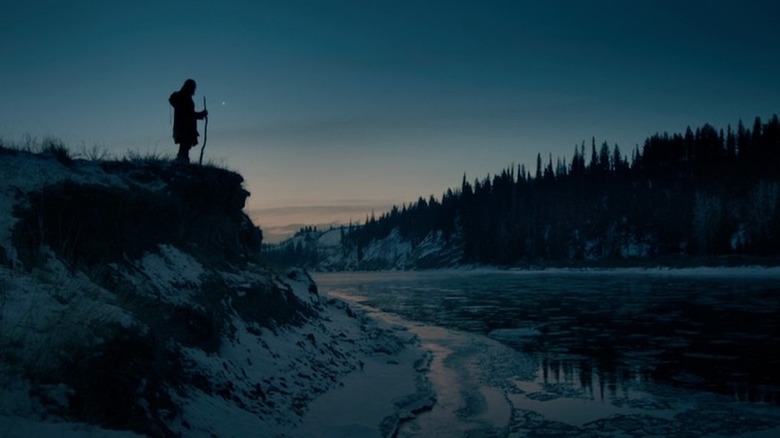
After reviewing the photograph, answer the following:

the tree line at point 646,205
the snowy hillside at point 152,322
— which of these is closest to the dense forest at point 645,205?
the tree line at point 646,205

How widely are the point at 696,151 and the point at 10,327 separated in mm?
145562

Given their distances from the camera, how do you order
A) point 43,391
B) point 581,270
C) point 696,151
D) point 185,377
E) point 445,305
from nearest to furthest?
point 43,391 < point 185,377 < point 445,305 < point 581,270 < point 696,151

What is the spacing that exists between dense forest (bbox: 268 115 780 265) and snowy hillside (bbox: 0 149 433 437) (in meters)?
83.1

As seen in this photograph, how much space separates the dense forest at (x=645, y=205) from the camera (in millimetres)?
88188

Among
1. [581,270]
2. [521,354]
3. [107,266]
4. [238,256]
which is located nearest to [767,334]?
[521,354]

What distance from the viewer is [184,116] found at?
1327 centimetres

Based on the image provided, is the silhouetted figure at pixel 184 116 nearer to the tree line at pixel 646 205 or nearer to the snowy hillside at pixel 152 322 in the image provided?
the snowy hillside at pixel 152 322

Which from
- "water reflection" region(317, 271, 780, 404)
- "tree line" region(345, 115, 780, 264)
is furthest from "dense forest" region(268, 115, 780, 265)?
"water reflection" region(317, 271, 780, 404)

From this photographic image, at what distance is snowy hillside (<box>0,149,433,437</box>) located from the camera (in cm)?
466

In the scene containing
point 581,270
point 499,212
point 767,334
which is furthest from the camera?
point 499,212

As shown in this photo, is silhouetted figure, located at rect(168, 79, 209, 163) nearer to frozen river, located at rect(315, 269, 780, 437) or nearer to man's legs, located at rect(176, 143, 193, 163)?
man's legs, located at rect(176, 143, 193, 163)

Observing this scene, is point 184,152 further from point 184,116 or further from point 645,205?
point 645,205

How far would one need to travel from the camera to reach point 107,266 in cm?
847

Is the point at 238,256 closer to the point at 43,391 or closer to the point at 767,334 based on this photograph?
the point at 43,391
